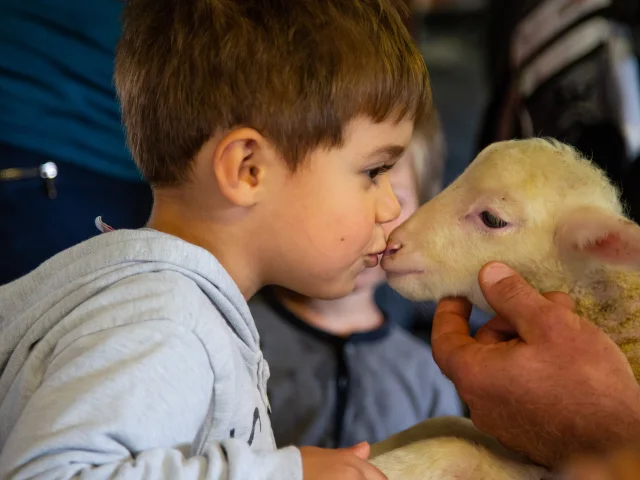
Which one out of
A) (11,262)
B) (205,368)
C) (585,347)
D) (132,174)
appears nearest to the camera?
(205,368)

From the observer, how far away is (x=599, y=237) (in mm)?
957

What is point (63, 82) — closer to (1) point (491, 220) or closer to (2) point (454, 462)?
(1) point (491, 220)

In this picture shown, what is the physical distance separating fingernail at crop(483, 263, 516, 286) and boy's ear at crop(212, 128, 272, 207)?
34 cm

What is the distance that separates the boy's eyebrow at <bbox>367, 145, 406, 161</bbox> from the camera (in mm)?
944

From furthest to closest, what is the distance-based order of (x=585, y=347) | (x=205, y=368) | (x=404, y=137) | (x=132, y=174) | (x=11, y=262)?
(x=132, y=174) < (x=11, y=262) < (x=404, y=137) < (x=585, y=347) < (x=205, y=368)

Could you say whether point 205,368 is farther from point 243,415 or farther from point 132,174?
point 132,174

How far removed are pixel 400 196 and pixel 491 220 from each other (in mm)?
590

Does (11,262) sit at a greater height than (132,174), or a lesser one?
lesser

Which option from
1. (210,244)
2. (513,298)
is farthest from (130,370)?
(513,298)

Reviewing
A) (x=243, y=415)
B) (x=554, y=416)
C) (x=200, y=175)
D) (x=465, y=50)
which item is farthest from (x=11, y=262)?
(x=465, y=50)

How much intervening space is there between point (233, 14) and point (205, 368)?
1.44ft

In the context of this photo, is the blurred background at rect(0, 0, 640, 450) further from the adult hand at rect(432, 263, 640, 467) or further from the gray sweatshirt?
the adult hand at rect(432, 263, 640, 467)

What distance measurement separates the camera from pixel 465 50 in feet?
12.4

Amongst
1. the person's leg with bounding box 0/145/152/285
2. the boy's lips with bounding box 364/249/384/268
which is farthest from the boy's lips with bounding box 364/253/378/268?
the person's leg with bounding box 0/145/152/285
